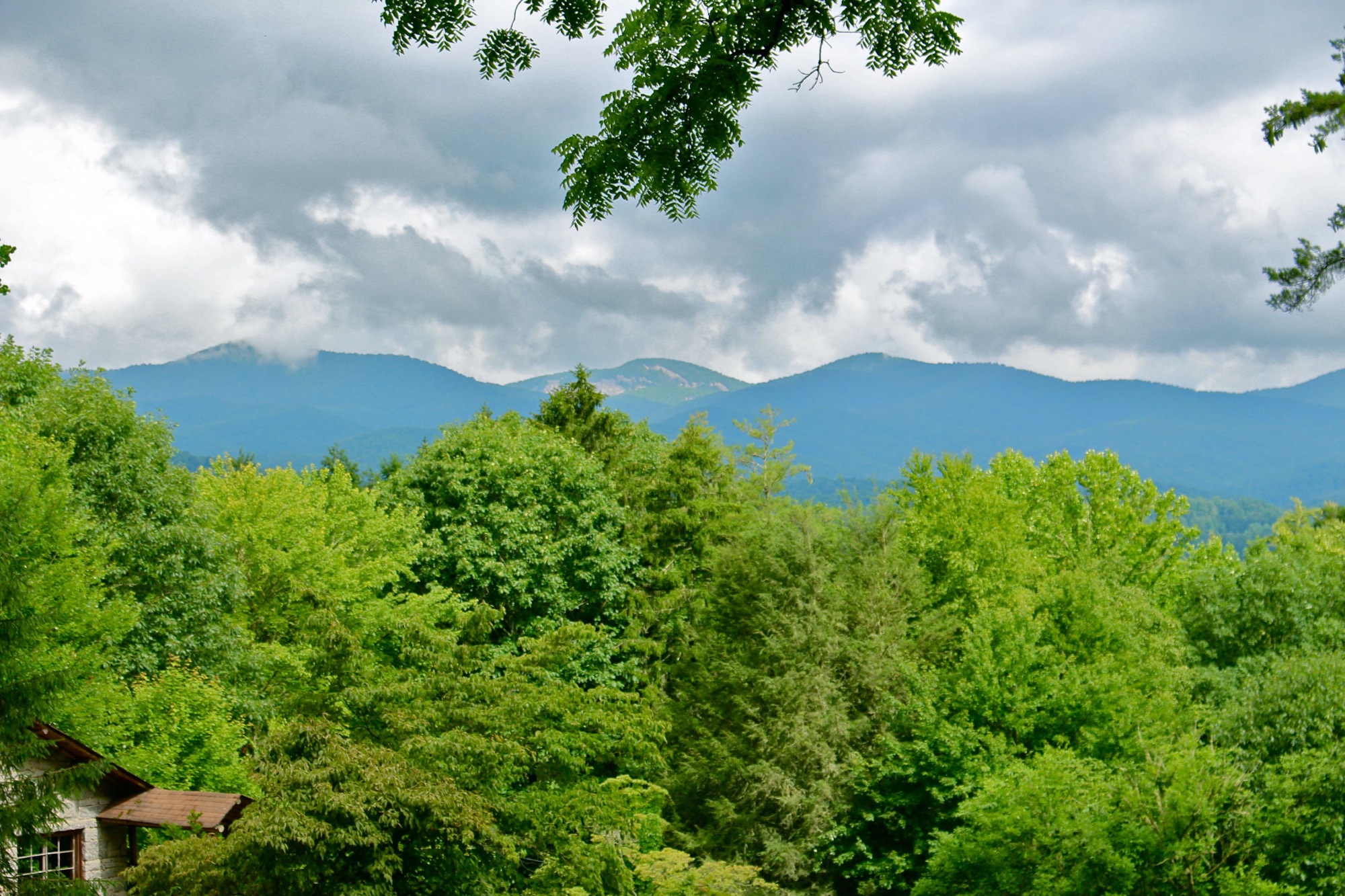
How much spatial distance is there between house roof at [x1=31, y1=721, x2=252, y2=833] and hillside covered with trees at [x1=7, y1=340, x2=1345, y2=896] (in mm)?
718

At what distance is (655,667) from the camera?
3250cm

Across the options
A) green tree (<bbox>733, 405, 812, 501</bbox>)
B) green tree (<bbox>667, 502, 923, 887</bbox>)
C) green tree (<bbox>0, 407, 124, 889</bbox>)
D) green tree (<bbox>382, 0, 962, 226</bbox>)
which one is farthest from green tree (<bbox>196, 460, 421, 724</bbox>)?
green tree (<bbox>382, 0, 962, 226</bbox>)

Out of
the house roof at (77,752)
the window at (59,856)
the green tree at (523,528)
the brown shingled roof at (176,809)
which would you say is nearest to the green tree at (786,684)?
the green tree at (523,528)

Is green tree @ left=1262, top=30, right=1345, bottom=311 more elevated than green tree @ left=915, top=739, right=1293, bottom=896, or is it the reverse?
green tree @ left=1262, top=30, right=1345, bottom=311

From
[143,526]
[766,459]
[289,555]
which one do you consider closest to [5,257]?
[143,526]

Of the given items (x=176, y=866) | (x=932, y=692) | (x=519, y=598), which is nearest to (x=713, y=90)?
(x=176, y=866)

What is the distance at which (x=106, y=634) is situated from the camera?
69.5ft

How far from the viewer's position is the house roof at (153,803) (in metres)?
15.2

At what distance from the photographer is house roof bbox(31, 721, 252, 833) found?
15.2 meters

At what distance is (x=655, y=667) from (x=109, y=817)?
18.5 metres

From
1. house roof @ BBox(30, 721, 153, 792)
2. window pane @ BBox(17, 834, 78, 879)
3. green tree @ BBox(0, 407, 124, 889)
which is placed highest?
green tree @ BBox(0, 407, 124, 889)

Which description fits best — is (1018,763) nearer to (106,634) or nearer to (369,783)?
(369,783)

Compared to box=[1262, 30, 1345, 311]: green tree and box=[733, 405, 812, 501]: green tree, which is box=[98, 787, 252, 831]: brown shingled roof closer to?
box=[1262, 30, 1345, 311]: green tree

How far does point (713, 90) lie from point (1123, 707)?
73.5ft
